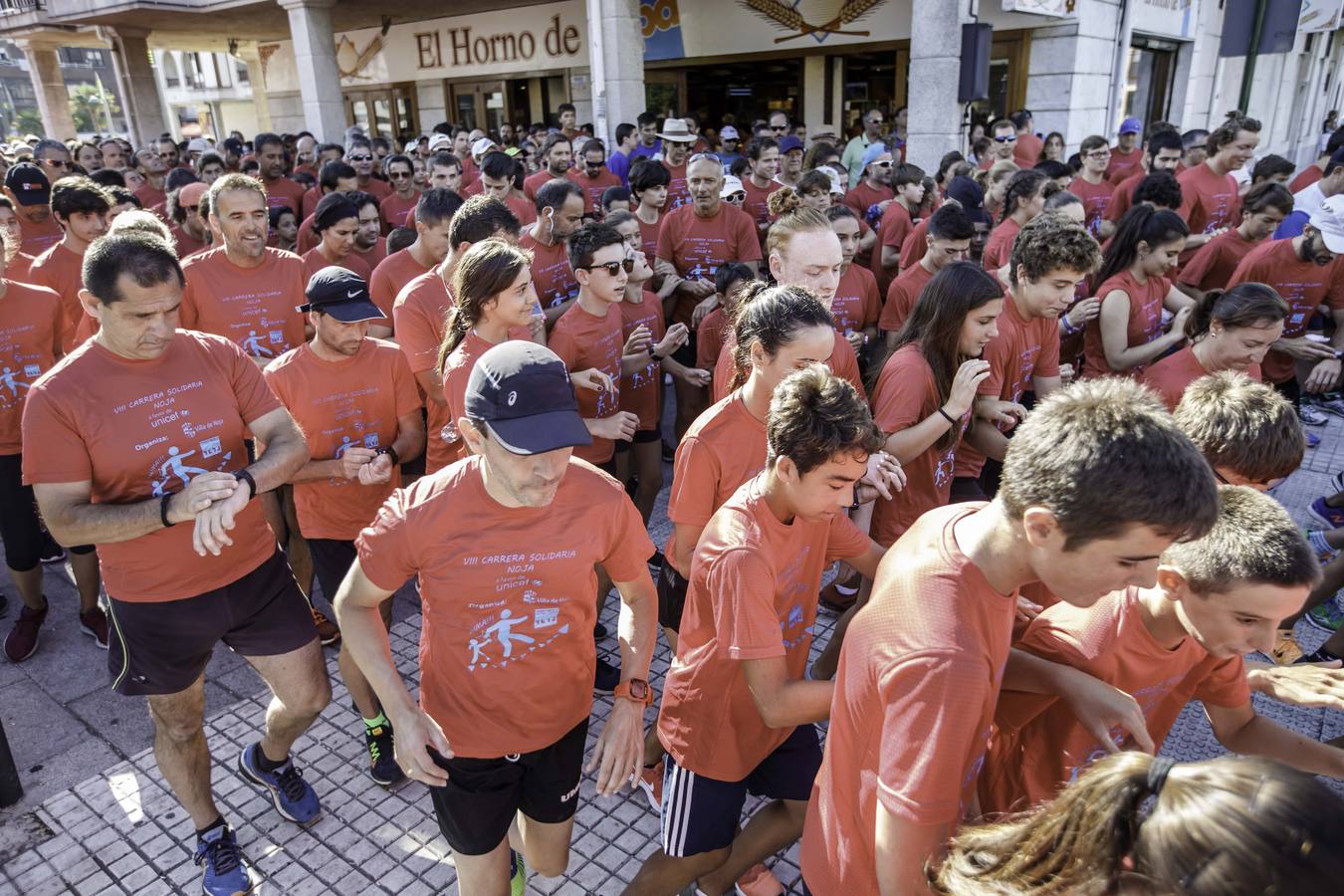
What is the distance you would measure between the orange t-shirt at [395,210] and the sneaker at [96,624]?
16.6 feet

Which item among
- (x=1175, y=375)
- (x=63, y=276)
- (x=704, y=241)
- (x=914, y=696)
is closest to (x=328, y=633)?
(x=63, y=276)

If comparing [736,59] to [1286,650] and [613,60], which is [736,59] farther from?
[1286,650]

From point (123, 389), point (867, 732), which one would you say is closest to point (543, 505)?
point (867, 732)

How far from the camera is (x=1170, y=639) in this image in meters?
1.91

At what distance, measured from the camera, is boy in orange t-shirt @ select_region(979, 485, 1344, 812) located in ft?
6.10

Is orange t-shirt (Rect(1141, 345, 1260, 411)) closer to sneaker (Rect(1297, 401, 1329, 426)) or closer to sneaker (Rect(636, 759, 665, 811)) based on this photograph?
sneaker (Rect(636, 759, 665, 811))

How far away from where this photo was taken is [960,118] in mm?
11844

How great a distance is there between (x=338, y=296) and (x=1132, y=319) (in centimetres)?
435

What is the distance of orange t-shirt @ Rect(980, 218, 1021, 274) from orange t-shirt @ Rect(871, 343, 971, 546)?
283 centimetres

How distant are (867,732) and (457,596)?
1.18 m

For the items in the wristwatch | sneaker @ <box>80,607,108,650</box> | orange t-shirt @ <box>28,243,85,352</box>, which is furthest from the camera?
orange t-shirt @ <box>28,243,85,352</box>

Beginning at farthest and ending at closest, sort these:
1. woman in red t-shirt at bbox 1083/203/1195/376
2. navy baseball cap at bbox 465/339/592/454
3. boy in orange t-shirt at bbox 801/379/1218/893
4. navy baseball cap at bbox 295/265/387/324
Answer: woman in red t-shirt at bbox 1083/203/1195/376, navy baseball cap at bbox 295/265/387/324, navy baseball cap at bbox 465/339/592/454, boy in orange t-shirt at bbox 801/379/1218/893

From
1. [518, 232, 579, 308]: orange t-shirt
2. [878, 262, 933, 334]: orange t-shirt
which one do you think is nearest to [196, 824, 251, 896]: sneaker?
[518, 232, 579, 308]: orange t-shirt

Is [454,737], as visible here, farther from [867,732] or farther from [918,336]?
[918,336]
